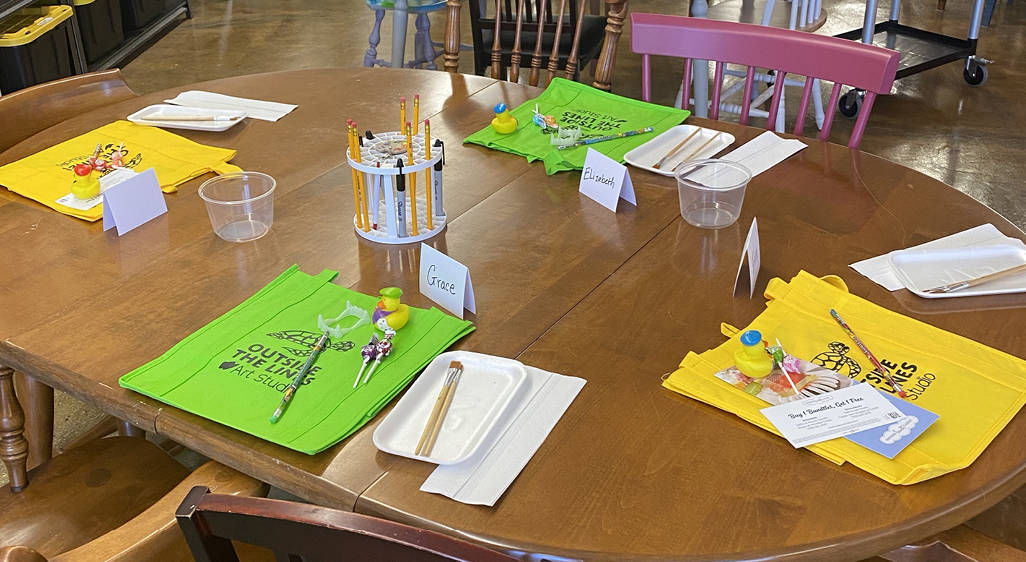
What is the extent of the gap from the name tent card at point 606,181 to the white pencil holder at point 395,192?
30cm

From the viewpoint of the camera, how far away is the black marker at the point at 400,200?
161 cm

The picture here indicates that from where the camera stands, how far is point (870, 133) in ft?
14.4

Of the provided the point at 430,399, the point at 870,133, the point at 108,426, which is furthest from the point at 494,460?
the point at 870,133

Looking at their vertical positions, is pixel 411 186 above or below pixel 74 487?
above

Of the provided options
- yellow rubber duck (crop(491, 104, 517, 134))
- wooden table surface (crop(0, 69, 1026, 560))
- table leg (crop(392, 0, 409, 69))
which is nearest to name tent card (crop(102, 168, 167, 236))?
wooden table surface (crop(0, 69, 1026, 560))

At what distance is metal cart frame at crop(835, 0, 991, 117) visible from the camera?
4484mm

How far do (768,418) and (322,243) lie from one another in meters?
0.86

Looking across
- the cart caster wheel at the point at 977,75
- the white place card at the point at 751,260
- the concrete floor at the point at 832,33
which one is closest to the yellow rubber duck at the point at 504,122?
the white place card at the point at 751,260

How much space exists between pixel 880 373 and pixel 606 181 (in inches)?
26.1

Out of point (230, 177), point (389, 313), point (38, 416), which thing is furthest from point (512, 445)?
point (38, 416)

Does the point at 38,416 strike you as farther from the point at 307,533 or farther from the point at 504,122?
the point at 307,533

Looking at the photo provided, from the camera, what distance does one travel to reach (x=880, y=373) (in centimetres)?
133

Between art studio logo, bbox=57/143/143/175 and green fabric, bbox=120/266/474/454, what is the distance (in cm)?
65

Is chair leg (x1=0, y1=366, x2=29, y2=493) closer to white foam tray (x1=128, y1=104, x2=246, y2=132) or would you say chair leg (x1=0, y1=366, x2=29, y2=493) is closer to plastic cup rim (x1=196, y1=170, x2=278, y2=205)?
plastic cup rim (x1=196, y1=170, x2=278, y2=205)
